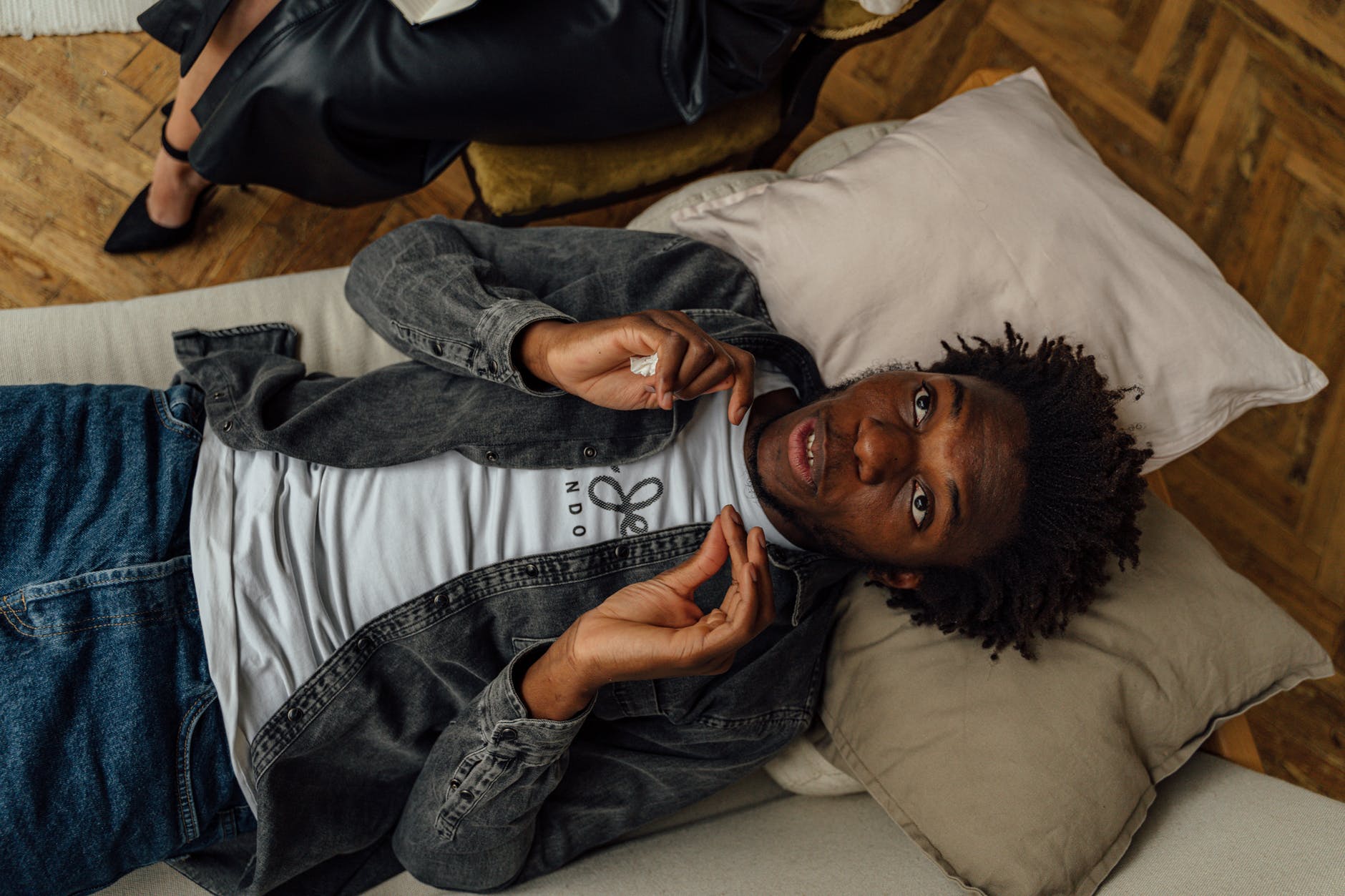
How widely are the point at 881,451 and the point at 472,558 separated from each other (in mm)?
660

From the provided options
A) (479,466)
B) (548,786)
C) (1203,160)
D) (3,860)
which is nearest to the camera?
(3,860)

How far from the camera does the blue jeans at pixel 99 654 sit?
113 centimetres

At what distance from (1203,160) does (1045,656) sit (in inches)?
65.4

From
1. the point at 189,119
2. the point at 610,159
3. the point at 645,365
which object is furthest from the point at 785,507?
the point at 189,119

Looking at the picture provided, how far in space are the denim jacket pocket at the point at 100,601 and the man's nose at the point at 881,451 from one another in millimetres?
1023

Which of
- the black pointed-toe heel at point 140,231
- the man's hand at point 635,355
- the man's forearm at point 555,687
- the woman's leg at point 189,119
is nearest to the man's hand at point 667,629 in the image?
the man's forearm at point 555,687

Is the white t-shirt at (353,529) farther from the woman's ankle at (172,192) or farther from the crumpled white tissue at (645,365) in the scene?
the woman's ankle at (172,192)

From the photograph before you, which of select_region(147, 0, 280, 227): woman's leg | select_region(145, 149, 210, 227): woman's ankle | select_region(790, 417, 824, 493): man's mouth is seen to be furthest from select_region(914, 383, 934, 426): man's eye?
select_region(145, 149, 210, 227): woman's ankle

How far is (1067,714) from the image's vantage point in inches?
50.2

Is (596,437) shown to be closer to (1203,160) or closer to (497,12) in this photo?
(497,12)

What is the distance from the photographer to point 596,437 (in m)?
1.40

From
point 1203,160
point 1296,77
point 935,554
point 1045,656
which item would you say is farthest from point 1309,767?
point 1296,77

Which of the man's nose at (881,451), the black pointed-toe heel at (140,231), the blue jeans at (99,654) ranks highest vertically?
the man's nose at (881,451)

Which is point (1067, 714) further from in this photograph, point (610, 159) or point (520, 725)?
point (610, 159)
